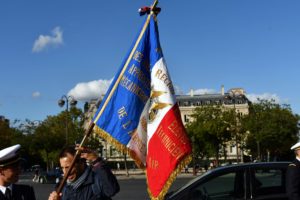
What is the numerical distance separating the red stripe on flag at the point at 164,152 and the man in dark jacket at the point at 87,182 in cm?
141

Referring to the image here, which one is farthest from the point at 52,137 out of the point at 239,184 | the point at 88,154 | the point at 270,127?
the point at 88,154

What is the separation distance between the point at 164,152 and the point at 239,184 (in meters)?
2.03

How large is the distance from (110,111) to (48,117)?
70.1 m

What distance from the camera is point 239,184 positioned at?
7.30 metres

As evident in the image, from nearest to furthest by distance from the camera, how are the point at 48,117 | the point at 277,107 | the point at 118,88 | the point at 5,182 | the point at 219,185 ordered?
1. the point at 5,182
2. the point at 118,88
3. the point at 219,185
4. the point at 277,107
5. the point at 48,117

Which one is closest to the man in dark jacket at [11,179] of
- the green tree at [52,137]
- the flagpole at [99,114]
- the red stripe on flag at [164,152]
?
the flagpole at [99,114]

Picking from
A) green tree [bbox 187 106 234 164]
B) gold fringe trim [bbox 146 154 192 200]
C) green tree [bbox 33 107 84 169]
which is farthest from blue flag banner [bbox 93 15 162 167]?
green tree [bbox 187 106 234 164]

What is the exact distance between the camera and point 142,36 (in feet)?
19.2

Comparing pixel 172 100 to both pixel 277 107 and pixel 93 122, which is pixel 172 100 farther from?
pixel 277 107

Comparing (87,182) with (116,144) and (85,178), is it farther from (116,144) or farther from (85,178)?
(116,144)

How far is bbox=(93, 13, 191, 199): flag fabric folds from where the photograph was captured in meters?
5.50

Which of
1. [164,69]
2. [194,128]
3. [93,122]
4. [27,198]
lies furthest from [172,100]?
[194,128]

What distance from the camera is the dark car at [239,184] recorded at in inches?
283

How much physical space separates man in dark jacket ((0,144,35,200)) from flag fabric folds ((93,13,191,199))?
174 cm
